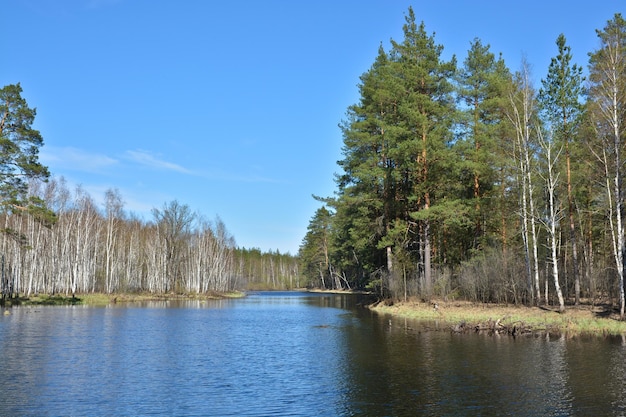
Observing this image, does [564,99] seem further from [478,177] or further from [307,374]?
[307,374]

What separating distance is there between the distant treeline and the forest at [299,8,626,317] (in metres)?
28.1

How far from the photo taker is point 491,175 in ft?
129

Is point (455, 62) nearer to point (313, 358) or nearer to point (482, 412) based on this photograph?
point (313, 358)

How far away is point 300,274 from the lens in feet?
511

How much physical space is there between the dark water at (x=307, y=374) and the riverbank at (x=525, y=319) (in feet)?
6.65

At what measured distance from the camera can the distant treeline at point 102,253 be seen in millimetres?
56781

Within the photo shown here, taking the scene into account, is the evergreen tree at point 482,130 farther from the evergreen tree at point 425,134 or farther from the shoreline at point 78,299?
the shoreline at point 78,299

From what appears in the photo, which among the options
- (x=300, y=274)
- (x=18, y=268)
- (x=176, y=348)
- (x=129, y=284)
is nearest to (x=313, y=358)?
(x=176, y=348)

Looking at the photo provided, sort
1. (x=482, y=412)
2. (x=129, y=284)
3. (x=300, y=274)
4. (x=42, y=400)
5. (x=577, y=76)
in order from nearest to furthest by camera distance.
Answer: (x=482, y=412) → (x=42, y=400) → (x=577, y=76) → (x=129, y=284) → (x=300, y=274)

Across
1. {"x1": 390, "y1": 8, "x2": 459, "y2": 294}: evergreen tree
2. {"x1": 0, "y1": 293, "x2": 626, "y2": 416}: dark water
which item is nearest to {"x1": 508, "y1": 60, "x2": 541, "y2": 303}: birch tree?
{"x1": 390, "y1": 8, "x2": 459, "y2": 294}: evergreen tree

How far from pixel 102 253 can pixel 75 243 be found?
7.00 metres

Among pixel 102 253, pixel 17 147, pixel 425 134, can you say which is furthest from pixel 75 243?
pixel 425 134

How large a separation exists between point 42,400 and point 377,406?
8.90 metres

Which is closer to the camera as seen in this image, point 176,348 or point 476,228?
point 176,348
